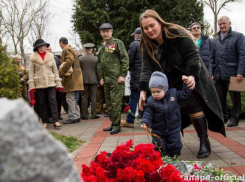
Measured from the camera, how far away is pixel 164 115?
350cm

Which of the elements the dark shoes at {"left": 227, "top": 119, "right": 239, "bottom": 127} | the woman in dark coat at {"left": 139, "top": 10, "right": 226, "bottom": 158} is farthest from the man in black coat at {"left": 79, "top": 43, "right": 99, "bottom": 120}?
the woman in dark coat at {"left": 139, "top": 10, "right": 226, "bottom": 158}

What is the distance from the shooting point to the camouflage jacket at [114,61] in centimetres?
596

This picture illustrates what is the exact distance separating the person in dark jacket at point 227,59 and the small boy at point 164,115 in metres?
2.76

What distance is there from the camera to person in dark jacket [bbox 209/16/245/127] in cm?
588

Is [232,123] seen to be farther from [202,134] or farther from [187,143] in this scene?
[202,134]

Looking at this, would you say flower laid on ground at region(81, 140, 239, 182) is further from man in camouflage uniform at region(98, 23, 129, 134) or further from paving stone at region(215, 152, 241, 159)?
man in camouflage uniform at region(98, 23, 129, 134)

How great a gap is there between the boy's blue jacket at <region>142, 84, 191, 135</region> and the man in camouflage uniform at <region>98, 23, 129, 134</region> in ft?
7.89

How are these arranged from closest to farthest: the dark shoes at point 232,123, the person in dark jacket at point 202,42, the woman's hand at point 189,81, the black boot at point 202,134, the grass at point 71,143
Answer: the woman's hand at point 189,81 → the black boot at point 202,134 → the grass at point 71,143 → the dark shoes at point 232,123 → the person in dark jacket at point 202,42

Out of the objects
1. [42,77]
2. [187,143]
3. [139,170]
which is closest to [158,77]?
[187,143]

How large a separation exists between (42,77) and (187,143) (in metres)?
3.42

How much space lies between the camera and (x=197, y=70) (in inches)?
138

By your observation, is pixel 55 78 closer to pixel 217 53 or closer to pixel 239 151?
pixel 217 53

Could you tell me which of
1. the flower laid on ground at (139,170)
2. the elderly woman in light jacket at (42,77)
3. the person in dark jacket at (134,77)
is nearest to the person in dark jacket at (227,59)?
the person in dark jacket at (134,77)

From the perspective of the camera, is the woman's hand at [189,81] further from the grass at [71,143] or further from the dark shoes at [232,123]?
the dark shoes at [232,123]
